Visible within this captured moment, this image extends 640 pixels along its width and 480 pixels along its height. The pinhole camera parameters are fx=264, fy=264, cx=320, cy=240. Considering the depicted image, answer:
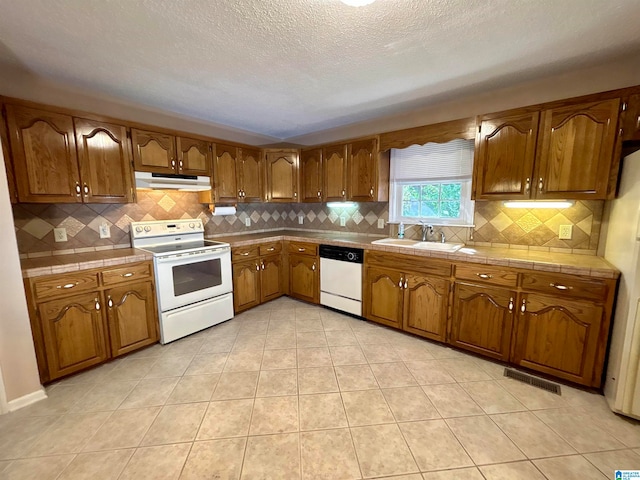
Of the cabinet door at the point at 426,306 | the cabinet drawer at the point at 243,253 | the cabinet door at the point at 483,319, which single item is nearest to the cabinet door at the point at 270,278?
the cabinet drawer at the point at 243,253

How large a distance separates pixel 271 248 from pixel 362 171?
1549 millimetres

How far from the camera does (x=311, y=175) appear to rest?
3664 mm

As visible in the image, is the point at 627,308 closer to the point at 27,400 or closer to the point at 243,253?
the point at 243,253

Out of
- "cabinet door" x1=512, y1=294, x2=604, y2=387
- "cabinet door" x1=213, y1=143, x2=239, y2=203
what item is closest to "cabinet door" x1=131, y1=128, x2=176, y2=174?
"cabinet door" x1=213, y1=143, x2=239, y2=203

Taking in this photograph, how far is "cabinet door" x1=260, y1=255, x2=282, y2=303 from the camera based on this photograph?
3.52m

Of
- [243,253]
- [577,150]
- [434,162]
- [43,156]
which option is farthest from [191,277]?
[577,150]

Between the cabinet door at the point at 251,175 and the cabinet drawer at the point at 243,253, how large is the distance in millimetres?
672

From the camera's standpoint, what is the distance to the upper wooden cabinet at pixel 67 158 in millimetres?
1966

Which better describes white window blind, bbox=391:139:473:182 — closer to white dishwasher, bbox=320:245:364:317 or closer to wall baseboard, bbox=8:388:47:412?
white dishwasher, bbox=320:245:364:317

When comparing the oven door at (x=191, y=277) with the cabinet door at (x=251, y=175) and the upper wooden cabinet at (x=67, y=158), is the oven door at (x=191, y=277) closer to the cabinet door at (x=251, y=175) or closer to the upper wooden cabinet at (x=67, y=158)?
the upper wooden cabinet at (x=67, y=158)

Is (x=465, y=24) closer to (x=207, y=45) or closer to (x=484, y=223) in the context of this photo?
(x=207, y=45)

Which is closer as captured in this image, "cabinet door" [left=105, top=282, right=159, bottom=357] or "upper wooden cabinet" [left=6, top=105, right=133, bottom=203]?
"upper wooden cabinet" [left=6, top=105, right=133, bottom=203]

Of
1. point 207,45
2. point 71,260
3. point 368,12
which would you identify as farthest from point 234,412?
point 368,12

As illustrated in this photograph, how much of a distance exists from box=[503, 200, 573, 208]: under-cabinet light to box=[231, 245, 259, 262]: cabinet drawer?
2.78 meters
